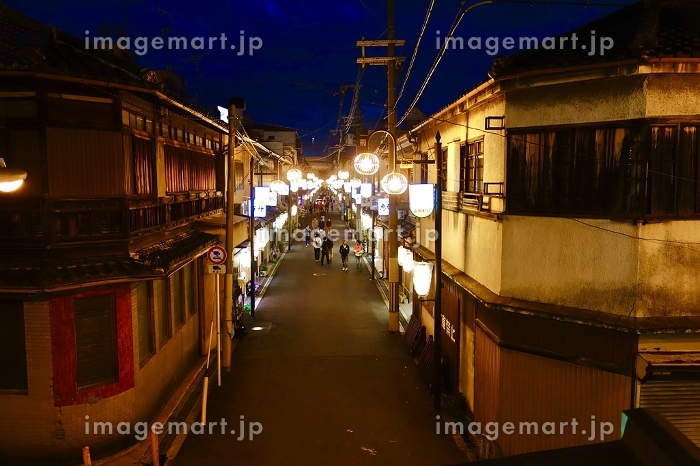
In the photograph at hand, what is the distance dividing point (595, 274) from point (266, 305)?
2104 cm

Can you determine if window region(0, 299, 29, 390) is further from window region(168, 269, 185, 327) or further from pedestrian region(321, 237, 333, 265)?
pedestrian region(321, 237, 333, 265)

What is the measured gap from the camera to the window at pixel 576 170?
31.8ft

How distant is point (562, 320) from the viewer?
10.1 metres

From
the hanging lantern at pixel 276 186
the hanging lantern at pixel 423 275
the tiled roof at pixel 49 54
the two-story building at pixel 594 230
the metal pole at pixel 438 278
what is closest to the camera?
the two-story building at pixel 594 230

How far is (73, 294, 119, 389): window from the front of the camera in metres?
11.3

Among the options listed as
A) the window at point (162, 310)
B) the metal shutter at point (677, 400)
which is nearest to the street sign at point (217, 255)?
the window at point (162, 310)

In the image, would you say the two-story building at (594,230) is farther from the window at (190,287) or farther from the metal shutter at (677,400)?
the window at (190,287)

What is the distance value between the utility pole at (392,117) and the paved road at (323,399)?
5.39 feet

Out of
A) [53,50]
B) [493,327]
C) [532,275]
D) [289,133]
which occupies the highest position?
[289,133]

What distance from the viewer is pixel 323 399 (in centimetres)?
1605

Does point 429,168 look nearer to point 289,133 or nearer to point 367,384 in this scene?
point 367,384

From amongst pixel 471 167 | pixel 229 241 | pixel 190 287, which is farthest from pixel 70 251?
pixel 471 167

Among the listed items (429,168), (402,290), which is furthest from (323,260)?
(429,168)

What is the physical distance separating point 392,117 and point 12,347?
16.2 m
